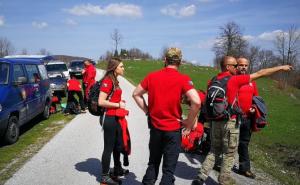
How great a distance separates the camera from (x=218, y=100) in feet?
17.0

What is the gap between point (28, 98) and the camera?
973 centimetres

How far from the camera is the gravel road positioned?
5.88m

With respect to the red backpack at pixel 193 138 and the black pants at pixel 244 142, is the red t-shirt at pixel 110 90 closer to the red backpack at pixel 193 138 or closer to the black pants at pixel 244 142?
the black pants at pixel 244 142

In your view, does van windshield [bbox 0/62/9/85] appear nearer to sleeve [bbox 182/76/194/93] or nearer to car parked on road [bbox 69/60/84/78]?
sleeve [bbox 182/76/194/93]

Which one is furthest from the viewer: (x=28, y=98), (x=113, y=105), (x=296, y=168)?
(x=28, y=98)

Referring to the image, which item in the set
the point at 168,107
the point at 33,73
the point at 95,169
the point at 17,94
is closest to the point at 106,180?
the point at 95,169

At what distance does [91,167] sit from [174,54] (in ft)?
10.3

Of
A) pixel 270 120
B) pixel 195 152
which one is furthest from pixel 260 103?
pixel 270 120

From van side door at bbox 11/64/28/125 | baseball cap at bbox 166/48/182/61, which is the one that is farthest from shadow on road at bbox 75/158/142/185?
van side door at bbox 11/64/28/125

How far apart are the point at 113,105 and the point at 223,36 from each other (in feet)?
220

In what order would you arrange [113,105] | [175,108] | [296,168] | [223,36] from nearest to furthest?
1. [175,108]
2. [113,105]
3. [296,168]
4. [223,36]

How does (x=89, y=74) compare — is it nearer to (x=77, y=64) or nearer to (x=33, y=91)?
(x=33, y=91)

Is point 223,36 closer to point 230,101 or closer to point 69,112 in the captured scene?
point 69,112

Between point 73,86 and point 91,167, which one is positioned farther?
point 73,86
